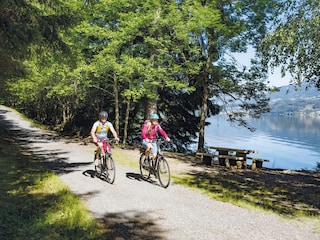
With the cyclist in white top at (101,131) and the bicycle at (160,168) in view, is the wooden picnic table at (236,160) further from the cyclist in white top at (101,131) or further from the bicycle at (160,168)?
the cyclist in white top at (101,131)

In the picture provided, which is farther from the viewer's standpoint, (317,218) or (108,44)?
(108,44)

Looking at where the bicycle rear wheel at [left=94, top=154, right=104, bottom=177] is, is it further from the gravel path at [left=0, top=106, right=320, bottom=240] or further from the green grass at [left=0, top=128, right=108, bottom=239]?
the green grass at [left=0, top=128, right=108, bottom=239]

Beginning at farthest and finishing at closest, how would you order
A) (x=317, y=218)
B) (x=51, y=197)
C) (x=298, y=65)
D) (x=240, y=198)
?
(x=298, y=65)
(x=240, y=198)
(x=51, y=197)
(x=317, y=218)

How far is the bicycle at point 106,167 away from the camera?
9680 mm

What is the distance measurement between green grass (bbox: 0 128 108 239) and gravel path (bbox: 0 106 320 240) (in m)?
0.39

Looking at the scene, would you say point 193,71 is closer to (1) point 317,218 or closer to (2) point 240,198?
(2) point 240,198

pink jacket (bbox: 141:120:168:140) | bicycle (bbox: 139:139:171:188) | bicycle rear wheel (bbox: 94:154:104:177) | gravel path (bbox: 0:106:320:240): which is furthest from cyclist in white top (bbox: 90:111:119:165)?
bicycle (bbox: 139:139:171:188)

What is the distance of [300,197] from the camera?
30.8 ft

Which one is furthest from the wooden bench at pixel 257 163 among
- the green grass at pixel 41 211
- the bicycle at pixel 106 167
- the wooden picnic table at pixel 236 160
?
the green grass at pixel 41 211

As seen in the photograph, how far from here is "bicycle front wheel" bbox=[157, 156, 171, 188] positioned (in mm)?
9367

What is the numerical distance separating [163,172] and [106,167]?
6.33 ft

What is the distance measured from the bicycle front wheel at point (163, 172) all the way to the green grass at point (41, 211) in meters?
2.85

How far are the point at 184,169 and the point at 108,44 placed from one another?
8.23 m

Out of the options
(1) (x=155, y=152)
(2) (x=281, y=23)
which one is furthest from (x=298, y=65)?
(1) (x=155, y=152)
